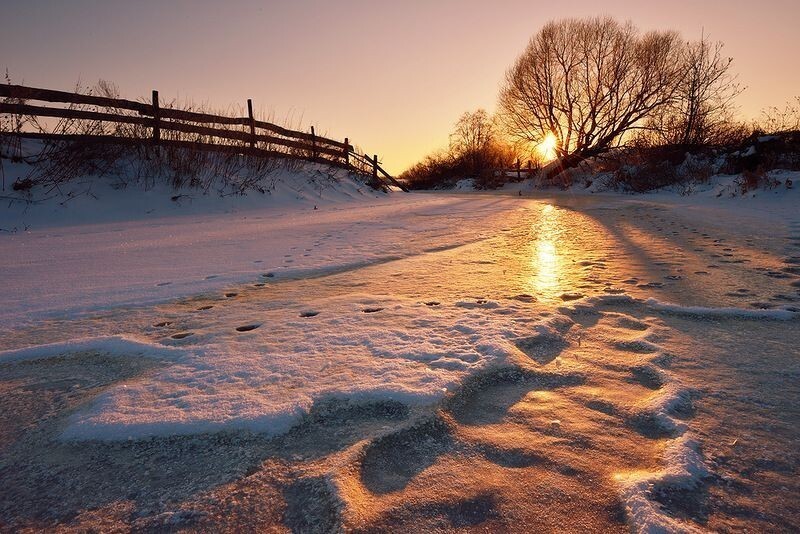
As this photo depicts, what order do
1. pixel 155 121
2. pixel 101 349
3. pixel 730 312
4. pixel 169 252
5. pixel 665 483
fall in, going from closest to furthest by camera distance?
1. pixel 665 483
2. pixel 101 349
3. pixel 730 312
4. pixel 169 252
5. pixel 155 121

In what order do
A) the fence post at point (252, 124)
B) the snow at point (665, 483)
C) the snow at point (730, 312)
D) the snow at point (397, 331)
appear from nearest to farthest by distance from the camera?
the snow at point (665, 483) → the snow at point (397, 331) → the snow at point (730, 312) → the fence post at point (252, 124)

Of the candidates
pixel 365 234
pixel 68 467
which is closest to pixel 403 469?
pixel 68 467

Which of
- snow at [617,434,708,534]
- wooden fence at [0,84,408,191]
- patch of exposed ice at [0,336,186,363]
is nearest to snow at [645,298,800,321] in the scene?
snow at [617,434,708,534]

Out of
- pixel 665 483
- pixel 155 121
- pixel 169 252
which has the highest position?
pixel 155 121

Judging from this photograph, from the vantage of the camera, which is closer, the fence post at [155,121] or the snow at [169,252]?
the snow at [169,252]

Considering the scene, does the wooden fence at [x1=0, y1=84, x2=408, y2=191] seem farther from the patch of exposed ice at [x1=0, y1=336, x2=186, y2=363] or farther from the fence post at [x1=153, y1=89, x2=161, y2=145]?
the patch of exposed ice at [x1=0, y1=336, x2=186, y2=363]

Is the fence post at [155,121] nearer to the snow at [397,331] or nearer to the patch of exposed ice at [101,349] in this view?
the snow at [397,331]

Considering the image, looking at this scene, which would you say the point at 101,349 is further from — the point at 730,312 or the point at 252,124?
the point at 252,124

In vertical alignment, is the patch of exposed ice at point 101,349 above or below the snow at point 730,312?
above

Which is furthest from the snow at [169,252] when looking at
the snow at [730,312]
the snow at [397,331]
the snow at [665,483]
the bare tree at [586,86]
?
the bare tree at [586,86]

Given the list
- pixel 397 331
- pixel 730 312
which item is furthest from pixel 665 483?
pixel 730 312

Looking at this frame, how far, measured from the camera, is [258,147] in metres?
10.5

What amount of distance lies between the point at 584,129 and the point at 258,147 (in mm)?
14731

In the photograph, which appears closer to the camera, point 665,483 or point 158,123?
point 665,483
